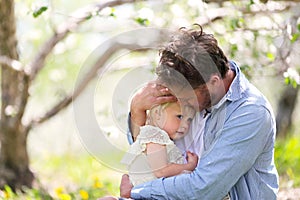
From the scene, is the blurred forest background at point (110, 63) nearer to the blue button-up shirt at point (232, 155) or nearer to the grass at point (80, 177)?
the grass at point (80, 177)

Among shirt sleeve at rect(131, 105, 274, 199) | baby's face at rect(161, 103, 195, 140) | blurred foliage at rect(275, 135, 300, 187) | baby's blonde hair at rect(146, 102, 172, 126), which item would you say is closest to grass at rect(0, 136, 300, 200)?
blurred foliage at rect(275, 135, 300, 187)

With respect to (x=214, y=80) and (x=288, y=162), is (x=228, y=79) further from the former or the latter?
(x=288, y=162)

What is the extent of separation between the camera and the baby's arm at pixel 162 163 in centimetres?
345

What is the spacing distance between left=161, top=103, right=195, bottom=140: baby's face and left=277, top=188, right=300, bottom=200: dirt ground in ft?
5.71

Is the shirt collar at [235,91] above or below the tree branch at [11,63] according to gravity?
above

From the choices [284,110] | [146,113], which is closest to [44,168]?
[284,110]

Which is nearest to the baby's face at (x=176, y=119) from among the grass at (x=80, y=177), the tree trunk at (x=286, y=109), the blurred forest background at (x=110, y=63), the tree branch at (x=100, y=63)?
the blurred forest background at (x=110, y=63)

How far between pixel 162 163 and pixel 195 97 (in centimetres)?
36

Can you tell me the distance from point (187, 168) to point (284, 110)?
4.88 metres

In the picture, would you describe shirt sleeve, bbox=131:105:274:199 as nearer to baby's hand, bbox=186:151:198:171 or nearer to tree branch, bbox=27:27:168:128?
baby's hand, bbox=186:151:198:171

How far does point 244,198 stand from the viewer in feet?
11.4

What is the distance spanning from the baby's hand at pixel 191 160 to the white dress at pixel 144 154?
4 centimetres

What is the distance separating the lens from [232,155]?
3.31m

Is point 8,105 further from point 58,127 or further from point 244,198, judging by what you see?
point 58,127
